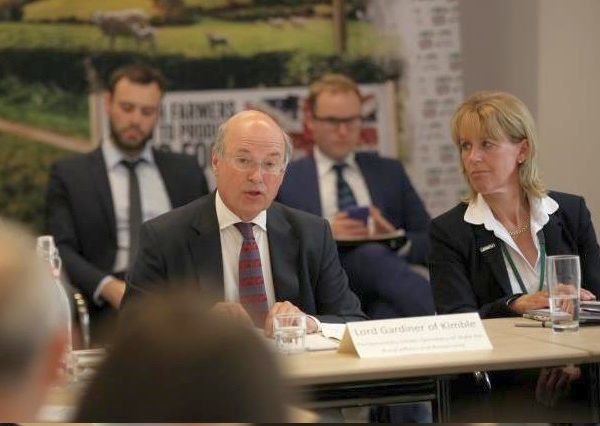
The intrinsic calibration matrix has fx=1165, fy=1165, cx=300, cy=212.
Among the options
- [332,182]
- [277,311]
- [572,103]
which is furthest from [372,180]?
[277,311]

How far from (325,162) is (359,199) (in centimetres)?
28

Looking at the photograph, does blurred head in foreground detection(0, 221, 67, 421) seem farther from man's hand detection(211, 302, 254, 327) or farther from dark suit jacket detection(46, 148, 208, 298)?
dark suit jacket detection(46, 148, 208, 298)

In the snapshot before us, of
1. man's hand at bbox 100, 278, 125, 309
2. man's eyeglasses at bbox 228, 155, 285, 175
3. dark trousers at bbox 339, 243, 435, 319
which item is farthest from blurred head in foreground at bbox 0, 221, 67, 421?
dark trousers at bbox 339, 243, 435, 319

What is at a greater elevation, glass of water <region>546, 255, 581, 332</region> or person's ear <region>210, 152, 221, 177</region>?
person's ear <region>210, 152, 221, 177</region>

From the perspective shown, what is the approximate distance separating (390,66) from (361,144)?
52cm

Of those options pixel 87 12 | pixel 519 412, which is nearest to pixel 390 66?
pixel 87 12

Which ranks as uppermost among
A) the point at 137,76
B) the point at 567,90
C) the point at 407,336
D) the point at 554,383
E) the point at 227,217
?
the point at 137,76

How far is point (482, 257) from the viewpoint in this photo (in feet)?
14.0

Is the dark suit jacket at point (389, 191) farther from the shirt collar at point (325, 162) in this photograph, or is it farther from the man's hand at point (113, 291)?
the man's hand at point (113, 291)

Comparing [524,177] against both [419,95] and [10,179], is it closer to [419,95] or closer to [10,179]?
[419,95]

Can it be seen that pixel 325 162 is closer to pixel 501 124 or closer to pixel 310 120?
pixel 310 120

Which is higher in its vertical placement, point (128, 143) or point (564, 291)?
point (128, 143)

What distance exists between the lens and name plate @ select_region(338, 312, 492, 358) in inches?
132

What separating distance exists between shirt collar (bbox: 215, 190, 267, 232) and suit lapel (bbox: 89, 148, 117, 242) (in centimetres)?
212
